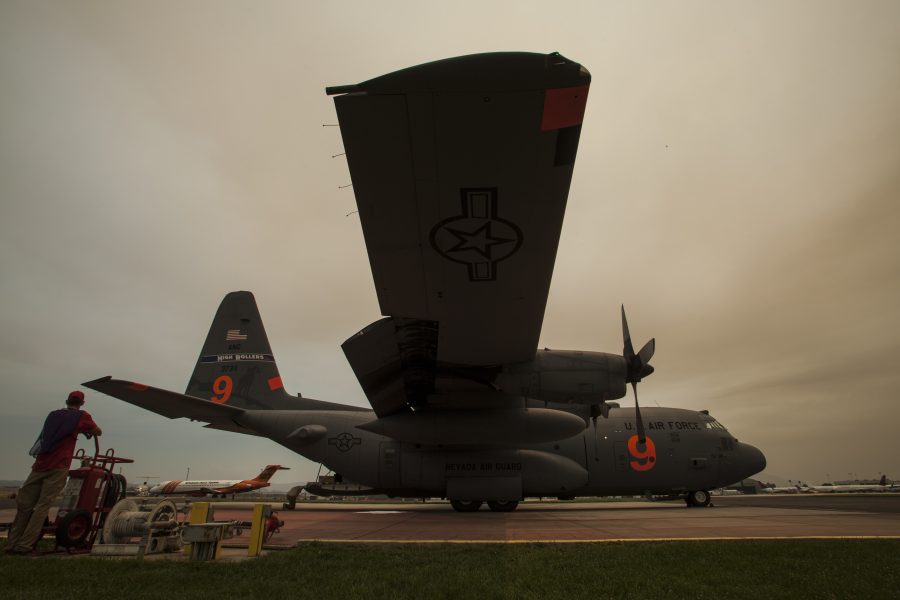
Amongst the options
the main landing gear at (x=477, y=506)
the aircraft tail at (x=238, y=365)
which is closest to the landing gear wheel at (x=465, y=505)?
the main landing gear at (x=477, y=506)

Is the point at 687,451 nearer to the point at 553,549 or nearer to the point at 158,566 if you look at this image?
the point at 553,549

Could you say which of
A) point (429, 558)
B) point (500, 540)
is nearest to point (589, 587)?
point (429, 558)

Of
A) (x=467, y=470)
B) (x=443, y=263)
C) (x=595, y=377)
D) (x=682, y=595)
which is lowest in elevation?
(x=682, y=595)

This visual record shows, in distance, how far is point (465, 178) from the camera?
178 inches

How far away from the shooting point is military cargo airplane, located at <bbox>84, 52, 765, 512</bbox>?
3.83m

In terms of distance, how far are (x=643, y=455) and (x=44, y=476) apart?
54.6 ft

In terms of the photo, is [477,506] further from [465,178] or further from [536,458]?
[465,178]

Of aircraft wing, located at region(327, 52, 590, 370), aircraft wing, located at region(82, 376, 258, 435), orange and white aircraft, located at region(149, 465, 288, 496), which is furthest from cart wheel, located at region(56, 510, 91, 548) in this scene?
orange and white aircraft, located at region(149, 465, 288, 496)

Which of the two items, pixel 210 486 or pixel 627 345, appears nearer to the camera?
pixel 627 345

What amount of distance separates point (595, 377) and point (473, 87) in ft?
22.1

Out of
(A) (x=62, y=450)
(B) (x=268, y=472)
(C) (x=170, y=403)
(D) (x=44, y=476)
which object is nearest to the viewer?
(D) (x=44, y=476)

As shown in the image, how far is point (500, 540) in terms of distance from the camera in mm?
7574

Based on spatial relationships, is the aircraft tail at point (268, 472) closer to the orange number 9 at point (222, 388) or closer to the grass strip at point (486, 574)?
the orange number 9 at point (222, 388)

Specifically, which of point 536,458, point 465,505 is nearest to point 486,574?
point 536,458
